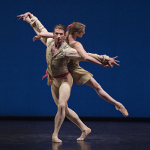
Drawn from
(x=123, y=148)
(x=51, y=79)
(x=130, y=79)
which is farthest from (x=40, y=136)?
(x=130, y=79)

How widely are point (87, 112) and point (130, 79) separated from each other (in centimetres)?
112

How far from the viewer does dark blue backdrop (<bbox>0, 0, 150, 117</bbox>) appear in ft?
20.8

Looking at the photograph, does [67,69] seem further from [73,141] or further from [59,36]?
[73,141]

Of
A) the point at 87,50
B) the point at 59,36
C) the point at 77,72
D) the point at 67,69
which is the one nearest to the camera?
the point at 59,36

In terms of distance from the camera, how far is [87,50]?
6402 mm

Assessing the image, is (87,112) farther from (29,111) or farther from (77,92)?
Answer: (29,111)

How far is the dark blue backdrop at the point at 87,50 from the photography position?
20.8ft

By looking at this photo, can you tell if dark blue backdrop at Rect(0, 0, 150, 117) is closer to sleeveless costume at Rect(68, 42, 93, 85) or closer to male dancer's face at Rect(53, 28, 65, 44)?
sleeveless costume at Rect(68, 42, 93, 85)

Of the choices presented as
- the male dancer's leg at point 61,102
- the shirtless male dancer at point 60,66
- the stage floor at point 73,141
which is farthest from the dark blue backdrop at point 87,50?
the male dancer's leg at point 61,102

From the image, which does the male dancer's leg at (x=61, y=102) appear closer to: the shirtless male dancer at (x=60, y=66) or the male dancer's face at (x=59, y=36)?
the shirtless male dancer at (x=60, y=66)

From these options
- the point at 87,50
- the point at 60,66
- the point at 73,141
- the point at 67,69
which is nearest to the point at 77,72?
the point at 67,69

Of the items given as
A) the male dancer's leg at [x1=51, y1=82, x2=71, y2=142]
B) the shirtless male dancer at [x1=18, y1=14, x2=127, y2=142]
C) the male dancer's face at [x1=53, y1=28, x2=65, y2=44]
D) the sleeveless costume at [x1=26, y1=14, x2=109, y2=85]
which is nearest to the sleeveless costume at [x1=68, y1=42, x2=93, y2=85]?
the sleeveless costume at [x1=26, y1=14, x2=109, y2=85]

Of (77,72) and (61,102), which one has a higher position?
(77,72)

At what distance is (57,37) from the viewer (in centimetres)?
377
